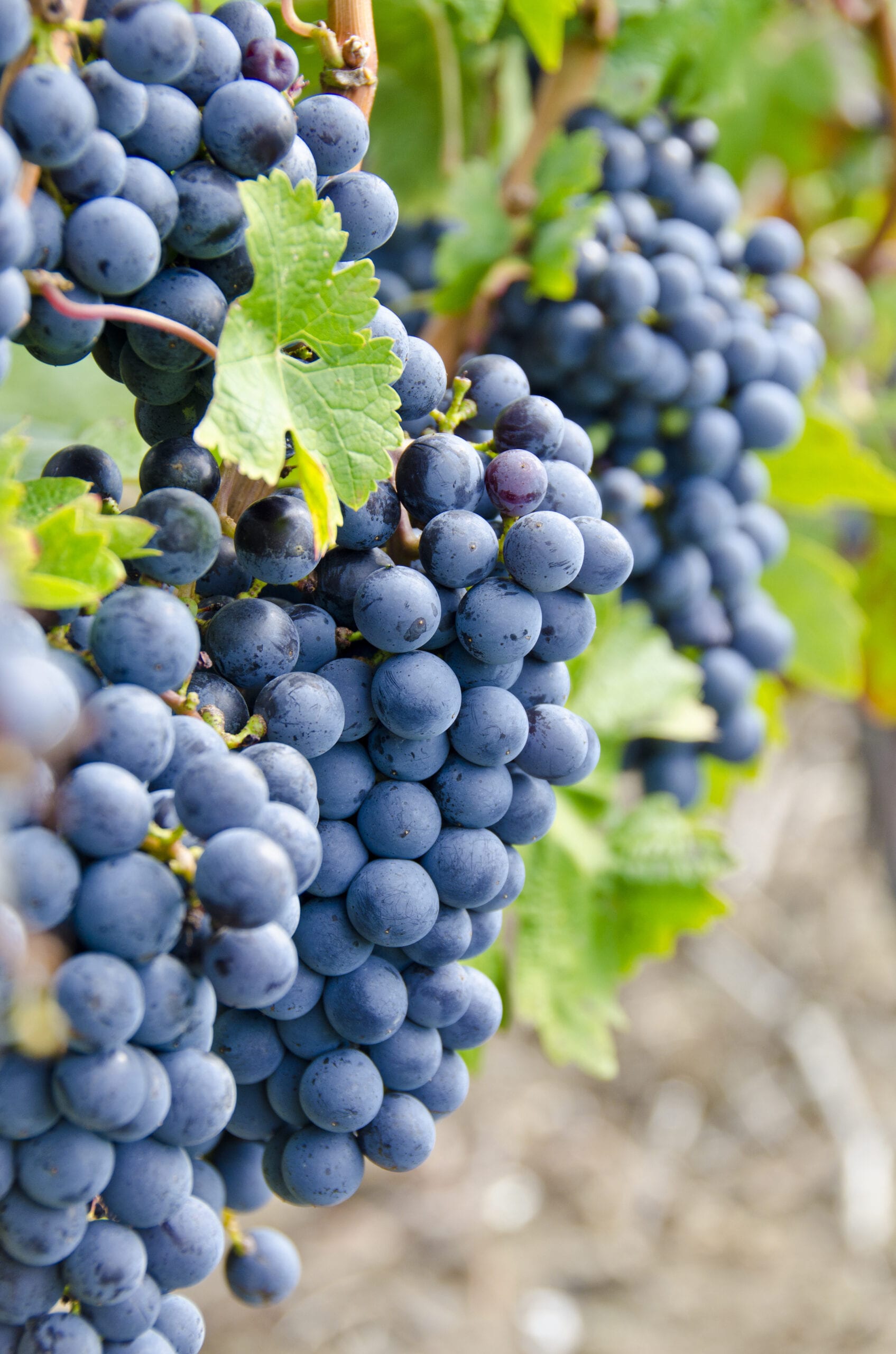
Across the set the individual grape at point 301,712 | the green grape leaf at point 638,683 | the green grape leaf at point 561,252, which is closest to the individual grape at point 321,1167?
the individual grape at point 301,712

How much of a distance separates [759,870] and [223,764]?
7.72ft

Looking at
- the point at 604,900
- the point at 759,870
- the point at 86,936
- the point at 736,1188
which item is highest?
the point at 86,936

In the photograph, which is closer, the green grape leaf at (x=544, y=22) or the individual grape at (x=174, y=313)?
the individual grape at (x=174, y=313)

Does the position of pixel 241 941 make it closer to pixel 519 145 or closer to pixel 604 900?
pixel 604 900

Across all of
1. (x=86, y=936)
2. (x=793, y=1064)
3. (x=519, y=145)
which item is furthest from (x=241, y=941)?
(x=793, y=1064)

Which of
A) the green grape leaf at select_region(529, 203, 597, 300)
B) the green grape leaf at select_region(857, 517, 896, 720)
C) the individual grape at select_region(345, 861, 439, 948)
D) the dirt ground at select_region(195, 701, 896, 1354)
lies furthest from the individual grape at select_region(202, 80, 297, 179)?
the dirt ground at select_region(195, 701, 896, 1354)

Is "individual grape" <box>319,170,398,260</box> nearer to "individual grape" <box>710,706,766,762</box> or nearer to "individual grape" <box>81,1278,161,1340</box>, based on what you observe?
"individual grape" <box>81,1278,161,1340</box>

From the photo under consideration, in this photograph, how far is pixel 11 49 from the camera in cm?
43

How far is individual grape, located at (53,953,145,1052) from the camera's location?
44 centimetres

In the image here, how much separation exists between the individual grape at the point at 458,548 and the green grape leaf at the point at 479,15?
0.55 meters

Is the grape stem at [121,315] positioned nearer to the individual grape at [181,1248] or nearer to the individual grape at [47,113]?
the individual grape at [47,113]

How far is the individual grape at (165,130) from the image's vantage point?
51 cm

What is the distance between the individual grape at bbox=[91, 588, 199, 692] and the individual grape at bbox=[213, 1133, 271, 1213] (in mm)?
336

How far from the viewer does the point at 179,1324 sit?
1.86 feet
